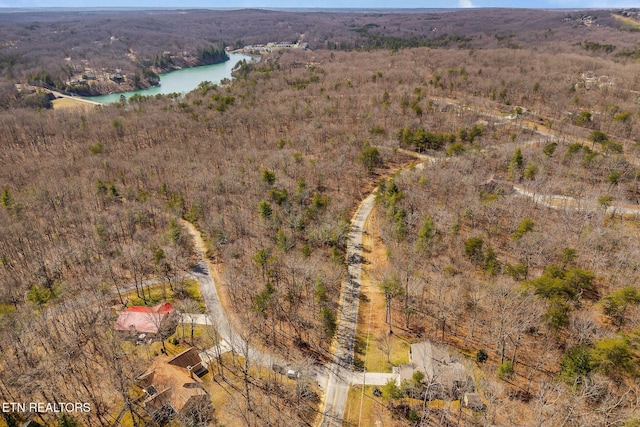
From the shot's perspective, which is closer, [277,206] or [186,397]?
[186,397]

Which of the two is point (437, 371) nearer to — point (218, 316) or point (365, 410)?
point (365, 410)

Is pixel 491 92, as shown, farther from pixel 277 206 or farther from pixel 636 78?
pixel 277 206

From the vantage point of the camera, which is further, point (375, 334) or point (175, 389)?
point (375, 334)

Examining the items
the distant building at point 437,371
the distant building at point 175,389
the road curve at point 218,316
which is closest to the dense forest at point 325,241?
the road curve at point 218,316

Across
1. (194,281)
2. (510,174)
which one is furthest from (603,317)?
(194,281)

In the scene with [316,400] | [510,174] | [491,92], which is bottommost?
[316,400]

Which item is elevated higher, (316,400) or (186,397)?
(186,397)

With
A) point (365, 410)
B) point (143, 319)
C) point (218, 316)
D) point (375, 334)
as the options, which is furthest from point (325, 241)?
point (365, 410)
